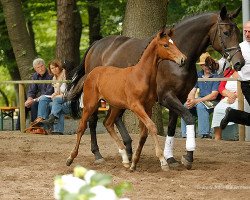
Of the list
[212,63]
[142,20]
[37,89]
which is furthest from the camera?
[37,89]

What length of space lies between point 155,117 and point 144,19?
6.18 ft

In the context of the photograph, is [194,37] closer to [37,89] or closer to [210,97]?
[210,97]

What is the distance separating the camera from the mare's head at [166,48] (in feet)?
27.2

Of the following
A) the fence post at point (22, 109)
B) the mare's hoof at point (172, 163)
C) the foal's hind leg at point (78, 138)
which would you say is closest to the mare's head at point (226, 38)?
the mare's hoof at point (172, 163)

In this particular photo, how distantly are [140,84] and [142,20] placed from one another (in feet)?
18.2

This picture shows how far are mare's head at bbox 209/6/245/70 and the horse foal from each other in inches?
24.1

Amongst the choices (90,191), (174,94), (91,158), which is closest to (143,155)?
(91,158)

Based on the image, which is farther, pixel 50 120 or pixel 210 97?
pixel 50 120

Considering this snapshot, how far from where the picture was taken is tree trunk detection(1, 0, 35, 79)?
1911 cm

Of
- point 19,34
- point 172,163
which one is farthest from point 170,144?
point 19,34

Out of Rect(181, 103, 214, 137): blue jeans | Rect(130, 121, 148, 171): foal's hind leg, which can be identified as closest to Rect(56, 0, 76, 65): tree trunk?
Rect(181, 103, 214, 137): blue jeans

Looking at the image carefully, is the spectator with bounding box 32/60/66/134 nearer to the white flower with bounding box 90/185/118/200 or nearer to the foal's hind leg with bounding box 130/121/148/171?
the foal's hind leg with bounding box 130/121/148/171

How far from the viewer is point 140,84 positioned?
8.60 m

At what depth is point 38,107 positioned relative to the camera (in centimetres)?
1436
